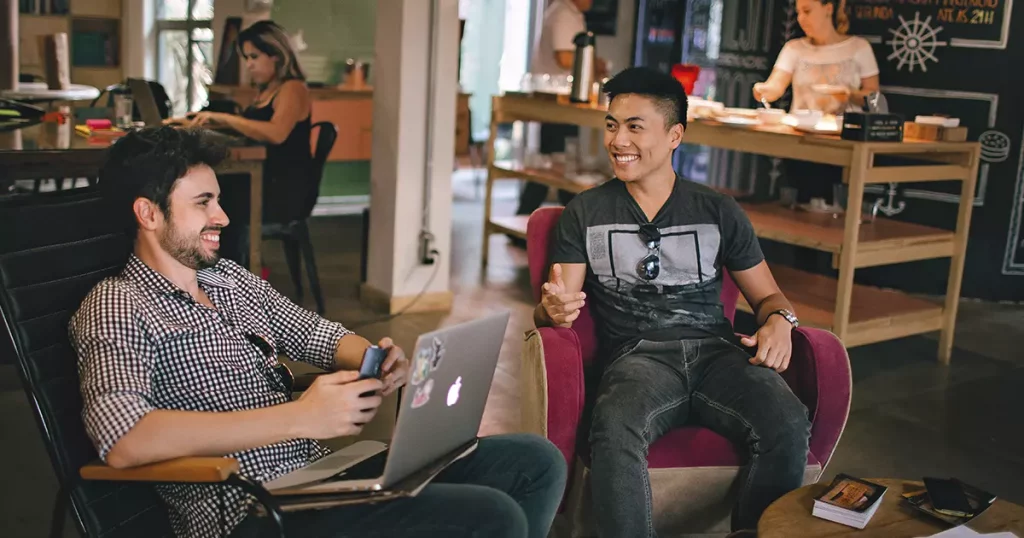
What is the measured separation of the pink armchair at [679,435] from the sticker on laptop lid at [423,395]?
838mm

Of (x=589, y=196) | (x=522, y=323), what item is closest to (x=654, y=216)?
(x=589, y=196)

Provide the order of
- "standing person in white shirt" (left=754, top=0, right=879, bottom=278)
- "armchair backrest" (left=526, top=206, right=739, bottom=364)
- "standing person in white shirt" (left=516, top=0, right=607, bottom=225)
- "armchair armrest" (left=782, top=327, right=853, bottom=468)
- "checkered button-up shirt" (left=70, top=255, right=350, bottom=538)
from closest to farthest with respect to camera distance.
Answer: "checkered button-up shirt" (left=70, top=255, right=350, bottom=538), "armchair armrest" (left=782, top=327, right=853, bottom=468), "armchair backrest" (left=526, top=206, right=739, bottom=364), "standing person in white shirt" (left=754, top=0, right=879, bottom=278), "standing person in white shirt" (left=516, top=0, right=607, bottom=225)

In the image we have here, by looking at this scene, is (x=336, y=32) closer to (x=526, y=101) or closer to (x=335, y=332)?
(x=526, y=101)

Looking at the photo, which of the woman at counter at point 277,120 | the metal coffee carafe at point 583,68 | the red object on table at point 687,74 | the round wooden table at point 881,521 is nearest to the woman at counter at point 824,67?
the red object on table at point 687,74

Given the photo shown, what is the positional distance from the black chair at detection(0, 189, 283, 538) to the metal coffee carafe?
11.9 ft

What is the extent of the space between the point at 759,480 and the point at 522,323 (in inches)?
103

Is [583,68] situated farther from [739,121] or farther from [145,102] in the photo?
[145,102]

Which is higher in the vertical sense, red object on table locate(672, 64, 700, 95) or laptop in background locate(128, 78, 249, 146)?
red object on table locate(672, 64, 700, 95)

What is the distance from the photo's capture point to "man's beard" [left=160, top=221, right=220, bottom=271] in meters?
2.06

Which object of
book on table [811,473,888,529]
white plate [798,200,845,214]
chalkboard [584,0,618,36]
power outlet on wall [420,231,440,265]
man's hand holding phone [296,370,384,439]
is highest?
chalkboard [584,0,618,36]

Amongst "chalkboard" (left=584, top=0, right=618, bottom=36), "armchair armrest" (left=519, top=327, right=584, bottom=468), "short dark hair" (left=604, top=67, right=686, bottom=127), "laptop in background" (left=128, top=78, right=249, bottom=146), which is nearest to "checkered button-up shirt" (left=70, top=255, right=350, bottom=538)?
"armchair armrest" (left=519, top=327, right=584, bottom=468)

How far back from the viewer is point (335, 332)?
7.66 feet

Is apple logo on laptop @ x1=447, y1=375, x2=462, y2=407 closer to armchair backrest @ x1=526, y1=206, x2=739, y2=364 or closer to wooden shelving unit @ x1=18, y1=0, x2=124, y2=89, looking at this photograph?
armchair backrest @ x1=526, y1=206, x2=739, y2=364

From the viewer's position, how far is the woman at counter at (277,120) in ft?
Answer: 16.2
